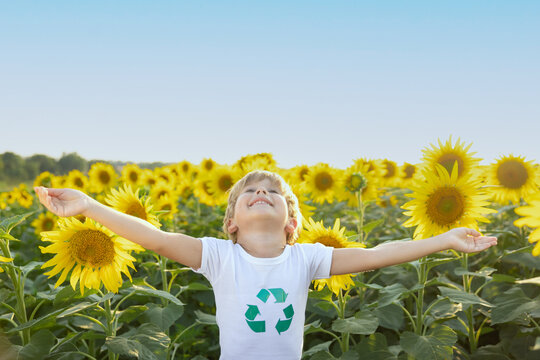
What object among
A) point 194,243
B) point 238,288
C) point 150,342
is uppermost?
point 194,243

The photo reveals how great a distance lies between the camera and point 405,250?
263 centimetres

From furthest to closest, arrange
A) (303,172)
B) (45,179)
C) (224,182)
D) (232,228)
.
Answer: (45,179)
(303,172)
(224,182)
(232,228)

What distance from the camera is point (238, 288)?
257 cm

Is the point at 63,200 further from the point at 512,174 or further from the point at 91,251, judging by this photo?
the point at 512,174

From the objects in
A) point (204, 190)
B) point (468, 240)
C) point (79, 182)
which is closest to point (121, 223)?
point (468, 240)

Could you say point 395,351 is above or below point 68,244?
below

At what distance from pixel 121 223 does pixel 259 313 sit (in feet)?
2.77

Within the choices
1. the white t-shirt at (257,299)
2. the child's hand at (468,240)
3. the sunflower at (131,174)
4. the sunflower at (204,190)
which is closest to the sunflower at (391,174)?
the sunflower at (204,190)

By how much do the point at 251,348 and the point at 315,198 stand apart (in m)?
4.38

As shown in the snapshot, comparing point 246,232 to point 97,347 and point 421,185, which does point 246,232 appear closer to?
point 421,185

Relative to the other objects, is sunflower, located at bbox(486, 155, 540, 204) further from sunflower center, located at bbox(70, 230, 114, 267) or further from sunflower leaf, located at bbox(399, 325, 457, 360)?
sunflower center, located at bbox(70, 230, 114, 267)

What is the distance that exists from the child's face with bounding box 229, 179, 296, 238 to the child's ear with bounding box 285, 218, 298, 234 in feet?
0.27

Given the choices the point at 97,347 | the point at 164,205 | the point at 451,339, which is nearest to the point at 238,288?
the point at 451,339

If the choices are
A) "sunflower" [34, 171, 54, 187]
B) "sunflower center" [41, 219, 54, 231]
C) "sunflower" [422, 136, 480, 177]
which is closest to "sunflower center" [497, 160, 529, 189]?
"sunflower" [422, 136, 480, 177]
